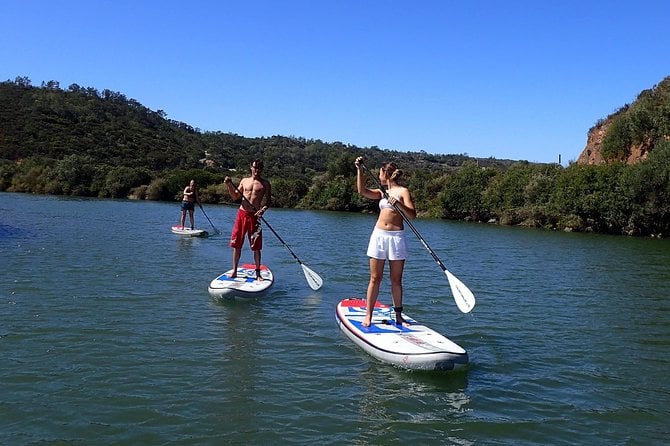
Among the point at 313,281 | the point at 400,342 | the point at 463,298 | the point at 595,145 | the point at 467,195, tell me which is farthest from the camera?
the point at 595,145

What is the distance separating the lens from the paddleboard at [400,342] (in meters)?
7.23

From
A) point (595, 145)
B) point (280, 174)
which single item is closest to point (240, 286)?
point (595, 145)

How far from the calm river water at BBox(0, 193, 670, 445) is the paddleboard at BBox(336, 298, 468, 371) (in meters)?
0.15

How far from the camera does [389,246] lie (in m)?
8.48

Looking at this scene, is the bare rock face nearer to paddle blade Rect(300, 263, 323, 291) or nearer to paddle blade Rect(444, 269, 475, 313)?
paddle blade Rect(300, 263, 323, 291)

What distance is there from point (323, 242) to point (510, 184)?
32513 millimetres

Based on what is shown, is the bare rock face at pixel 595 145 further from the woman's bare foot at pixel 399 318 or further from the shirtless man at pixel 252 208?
the woman's bare foot at pixel 399 318

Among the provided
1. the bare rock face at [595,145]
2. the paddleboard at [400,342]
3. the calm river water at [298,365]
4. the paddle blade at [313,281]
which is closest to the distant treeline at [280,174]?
the bare rock face at [595,145]

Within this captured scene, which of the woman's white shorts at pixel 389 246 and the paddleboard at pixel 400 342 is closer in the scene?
the paddleboard at pixel 400 342

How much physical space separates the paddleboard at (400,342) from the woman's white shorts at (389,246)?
1.08 meters

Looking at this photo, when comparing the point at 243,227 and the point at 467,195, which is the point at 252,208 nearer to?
the point at 243,227

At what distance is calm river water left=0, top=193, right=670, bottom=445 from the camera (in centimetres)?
568

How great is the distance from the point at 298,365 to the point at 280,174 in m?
104

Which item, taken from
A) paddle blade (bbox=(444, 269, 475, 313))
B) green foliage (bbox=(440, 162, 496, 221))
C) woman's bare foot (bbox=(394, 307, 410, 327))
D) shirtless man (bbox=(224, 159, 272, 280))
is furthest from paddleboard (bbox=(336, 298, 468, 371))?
green foliage (bbox=(440, 162, 496, 221))
